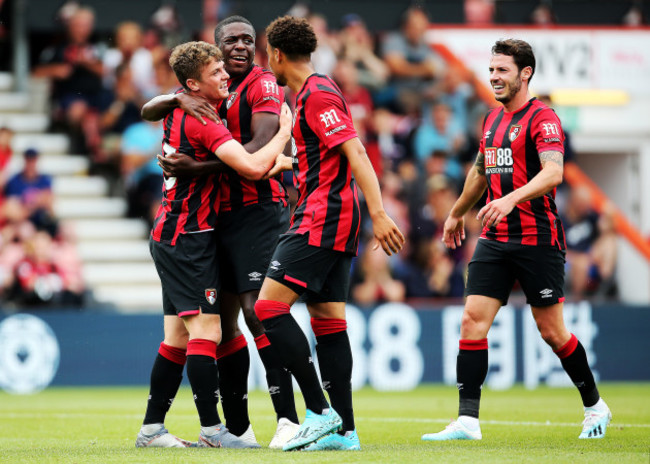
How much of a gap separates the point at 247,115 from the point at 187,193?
2.03ft

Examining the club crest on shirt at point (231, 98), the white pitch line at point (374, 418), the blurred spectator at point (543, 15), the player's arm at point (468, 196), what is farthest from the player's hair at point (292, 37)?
the blurred spectator at point (543, 15)

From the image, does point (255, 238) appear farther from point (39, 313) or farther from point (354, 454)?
point (39, 313)

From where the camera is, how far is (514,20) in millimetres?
19062

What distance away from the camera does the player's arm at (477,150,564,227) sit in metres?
6.39

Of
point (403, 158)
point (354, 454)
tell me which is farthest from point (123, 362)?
point (354, 454)

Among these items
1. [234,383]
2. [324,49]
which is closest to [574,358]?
[234,383]

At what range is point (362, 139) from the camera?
15.5m

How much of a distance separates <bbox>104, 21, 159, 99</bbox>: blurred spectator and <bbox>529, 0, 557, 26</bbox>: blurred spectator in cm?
684

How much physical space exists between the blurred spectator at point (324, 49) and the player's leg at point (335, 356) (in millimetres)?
10287

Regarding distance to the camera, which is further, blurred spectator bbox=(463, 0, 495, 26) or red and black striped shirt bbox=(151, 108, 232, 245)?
blurred spectator bbox=(463, 0, 495, 26)

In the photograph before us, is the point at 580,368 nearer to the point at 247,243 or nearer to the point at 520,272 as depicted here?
the point at 520,272

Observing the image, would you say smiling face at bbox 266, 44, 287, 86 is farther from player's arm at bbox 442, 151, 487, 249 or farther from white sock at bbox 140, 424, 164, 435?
white sock at bbox 140, 424, 164, 435

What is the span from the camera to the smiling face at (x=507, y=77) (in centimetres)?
714

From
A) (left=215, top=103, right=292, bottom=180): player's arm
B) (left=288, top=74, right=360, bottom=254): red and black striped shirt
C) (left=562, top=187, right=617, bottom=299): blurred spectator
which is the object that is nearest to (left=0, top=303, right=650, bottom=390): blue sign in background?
(left=562, top=187, right=617, bottom=299): blurred spectator
